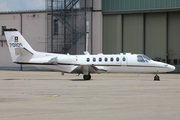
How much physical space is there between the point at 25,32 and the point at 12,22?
254 cm

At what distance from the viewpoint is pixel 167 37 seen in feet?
162

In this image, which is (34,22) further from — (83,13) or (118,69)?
(118,69)

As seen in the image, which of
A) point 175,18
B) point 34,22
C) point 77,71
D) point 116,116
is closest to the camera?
point 116,116

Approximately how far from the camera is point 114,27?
51.8 m

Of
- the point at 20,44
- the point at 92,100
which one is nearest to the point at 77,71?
the point at 20,44

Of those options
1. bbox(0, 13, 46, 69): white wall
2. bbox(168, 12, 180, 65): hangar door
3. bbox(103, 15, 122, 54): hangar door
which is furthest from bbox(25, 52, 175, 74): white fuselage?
bbox(0, 13, 46, 69): white wall

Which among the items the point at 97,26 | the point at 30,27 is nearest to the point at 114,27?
the point at 97,26

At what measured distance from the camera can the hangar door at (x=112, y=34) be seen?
169ft

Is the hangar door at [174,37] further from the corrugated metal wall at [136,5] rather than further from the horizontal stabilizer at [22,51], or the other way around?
the horizontal stabilizer at [22,51]

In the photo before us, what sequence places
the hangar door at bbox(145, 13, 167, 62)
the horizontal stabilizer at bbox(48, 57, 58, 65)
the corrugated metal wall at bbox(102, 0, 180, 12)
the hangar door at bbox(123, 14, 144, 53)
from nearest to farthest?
the horizontal stabilizer at bbox(48, 57, 58, 65)
the corrugated metal wall at bbox(102, 0, 180, 12)
the hangar door at bbox(145, 13, 167, 62)
the hangar door at bbox(123, 14, 144, 53)

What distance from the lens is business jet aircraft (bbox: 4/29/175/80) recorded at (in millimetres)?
31047

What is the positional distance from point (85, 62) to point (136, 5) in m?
20.2

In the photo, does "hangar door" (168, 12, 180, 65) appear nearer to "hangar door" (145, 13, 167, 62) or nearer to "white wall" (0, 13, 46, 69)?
"hangar door" (145, 13, 167, 62)

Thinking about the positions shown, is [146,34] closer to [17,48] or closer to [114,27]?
[114,27]
